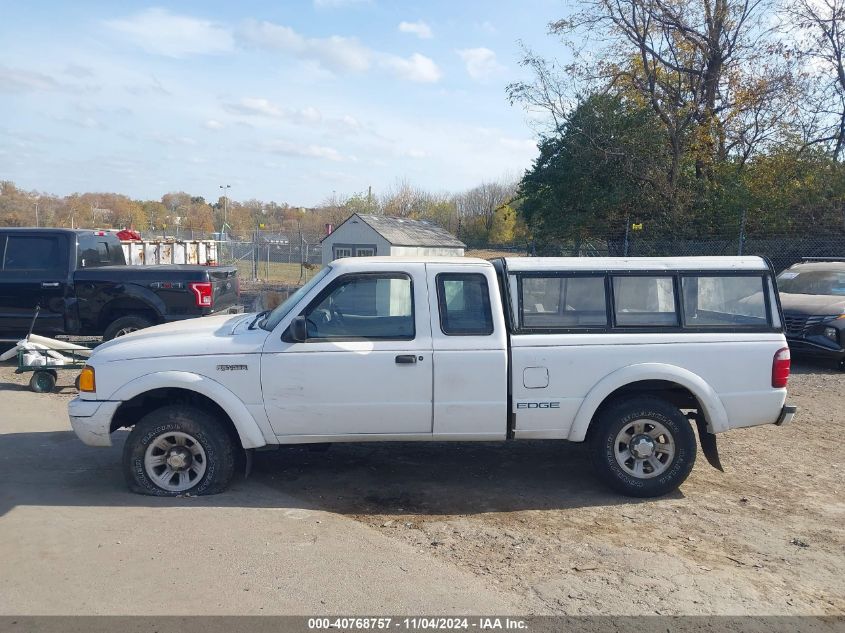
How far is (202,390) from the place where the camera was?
5324 mm

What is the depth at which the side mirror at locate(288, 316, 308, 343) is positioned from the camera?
5262 mm

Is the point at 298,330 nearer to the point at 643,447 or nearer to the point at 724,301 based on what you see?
the point at 643,447

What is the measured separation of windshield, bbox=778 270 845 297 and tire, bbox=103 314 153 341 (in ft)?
34.8

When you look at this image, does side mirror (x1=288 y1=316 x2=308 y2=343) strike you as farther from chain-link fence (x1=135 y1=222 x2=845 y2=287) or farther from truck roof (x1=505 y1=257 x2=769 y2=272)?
chain-link fence (x1=135 y1=222 x2=845 y2=287)

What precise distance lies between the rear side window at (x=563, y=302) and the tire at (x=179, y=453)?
2.54m

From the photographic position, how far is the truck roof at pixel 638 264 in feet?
18.7

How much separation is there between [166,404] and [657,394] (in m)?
3.94

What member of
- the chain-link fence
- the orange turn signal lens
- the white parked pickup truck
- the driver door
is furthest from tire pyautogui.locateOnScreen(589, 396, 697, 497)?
the chain-link fence

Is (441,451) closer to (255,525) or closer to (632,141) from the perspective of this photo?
(255,525)

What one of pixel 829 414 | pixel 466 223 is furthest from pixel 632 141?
pixel 466 223

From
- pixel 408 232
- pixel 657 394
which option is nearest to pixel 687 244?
pixel 408 232

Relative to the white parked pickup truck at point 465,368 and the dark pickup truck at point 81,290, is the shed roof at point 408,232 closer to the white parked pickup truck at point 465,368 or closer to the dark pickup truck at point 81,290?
the dark pickup truck at point 81,290

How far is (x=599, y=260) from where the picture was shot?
586 centimetres

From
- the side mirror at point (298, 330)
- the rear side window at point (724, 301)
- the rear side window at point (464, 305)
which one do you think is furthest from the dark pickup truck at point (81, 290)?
the rear side window at point (724, 301)
